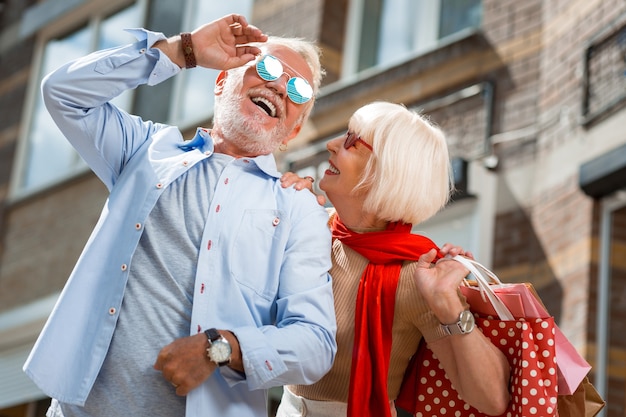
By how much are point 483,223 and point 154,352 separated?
16.2 ft

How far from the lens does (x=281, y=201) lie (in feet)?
10.2

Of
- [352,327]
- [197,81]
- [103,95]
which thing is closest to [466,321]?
[352,327]

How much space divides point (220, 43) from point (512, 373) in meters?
1.26

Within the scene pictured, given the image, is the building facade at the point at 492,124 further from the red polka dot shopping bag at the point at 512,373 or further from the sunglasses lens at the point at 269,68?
the sunglasses lens at the point at 269,68

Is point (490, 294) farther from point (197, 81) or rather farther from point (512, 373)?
point (197, 81)

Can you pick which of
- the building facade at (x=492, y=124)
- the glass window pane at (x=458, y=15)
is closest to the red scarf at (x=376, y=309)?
the building facade at (x=492, y=124)

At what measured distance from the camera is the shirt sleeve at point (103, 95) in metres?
3.04

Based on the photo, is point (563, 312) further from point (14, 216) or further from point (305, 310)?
point (14, 216)

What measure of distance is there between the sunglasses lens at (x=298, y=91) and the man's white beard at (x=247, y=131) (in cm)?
8

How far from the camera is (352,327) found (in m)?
3.29

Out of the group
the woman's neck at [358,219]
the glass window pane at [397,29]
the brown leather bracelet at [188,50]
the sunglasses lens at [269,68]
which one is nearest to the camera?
the brown leather bracelet at [188,50]

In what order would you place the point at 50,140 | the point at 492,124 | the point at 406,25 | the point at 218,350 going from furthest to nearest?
1. the point at 50,140
2. the point at 406,25
3. the point at 492,124
4. the point at 218,350

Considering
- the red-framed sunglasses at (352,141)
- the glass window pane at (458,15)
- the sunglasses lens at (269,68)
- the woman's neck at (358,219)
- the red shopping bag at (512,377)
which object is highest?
the sunglasses lens at (269,68)

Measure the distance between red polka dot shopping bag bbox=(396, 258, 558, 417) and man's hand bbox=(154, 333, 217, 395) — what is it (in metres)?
0.81
